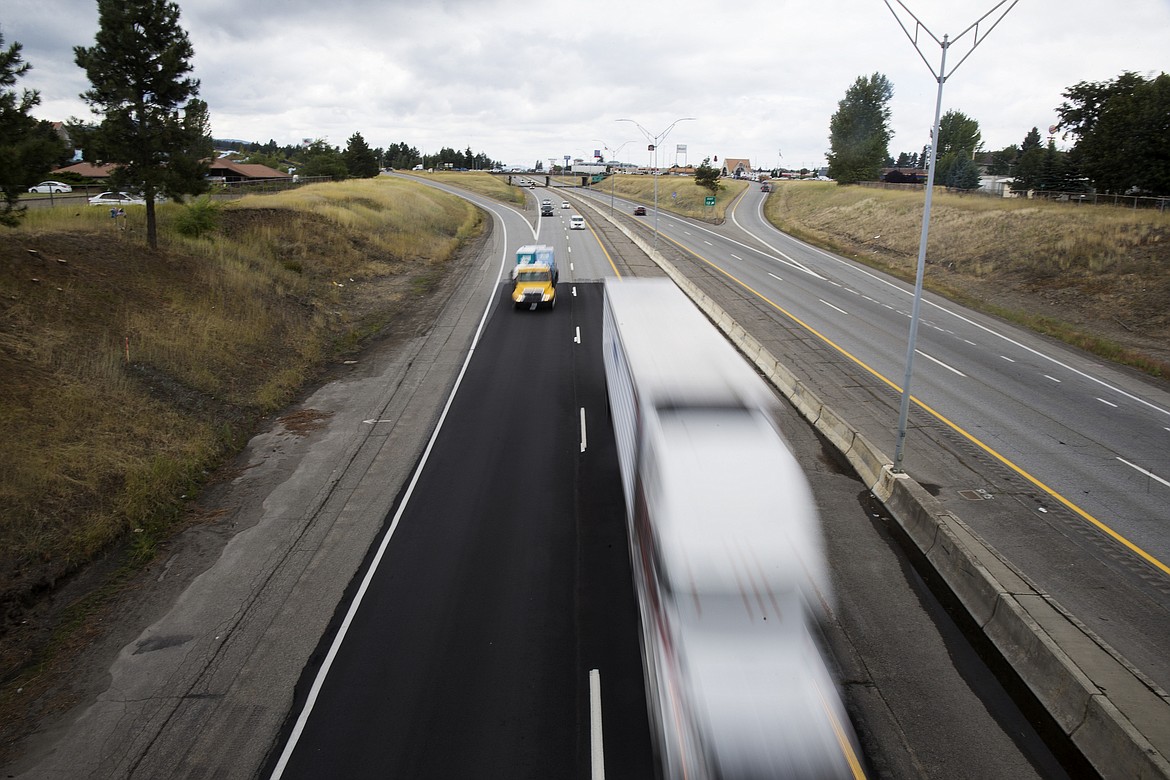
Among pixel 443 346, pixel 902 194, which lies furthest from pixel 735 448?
pixel 902 194

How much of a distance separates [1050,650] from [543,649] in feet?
21.9

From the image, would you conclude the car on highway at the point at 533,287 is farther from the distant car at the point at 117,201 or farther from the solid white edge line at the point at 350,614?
the distant car at the point at 117,201

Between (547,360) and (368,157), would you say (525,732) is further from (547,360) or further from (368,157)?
(368,157)

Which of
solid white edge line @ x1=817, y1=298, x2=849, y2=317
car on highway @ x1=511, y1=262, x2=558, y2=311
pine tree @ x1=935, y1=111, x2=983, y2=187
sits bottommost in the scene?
solid white edge line @ x1=817, y1=298, x2=849, y2=317

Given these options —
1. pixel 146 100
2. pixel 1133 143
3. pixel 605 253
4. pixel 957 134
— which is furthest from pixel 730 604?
pixel 957 134

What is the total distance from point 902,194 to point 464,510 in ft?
215

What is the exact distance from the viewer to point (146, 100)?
928 inches

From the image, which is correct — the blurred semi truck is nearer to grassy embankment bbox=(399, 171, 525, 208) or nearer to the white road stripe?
the white road stripe

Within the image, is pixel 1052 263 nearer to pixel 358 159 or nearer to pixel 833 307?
pixel 833 307

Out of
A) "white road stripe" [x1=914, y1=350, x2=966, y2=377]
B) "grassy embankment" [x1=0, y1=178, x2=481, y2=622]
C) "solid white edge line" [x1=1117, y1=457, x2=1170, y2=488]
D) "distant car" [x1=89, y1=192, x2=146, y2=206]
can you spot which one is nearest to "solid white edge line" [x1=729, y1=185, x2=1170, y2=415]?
"white road stripe" [x1=914, y1=350, x2=966, y2=377]

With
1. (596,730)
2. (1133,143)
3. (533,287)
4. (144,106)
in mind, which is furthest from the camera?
(1133,143)

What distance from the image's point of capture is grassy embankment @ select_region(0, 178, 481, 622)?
39.1ft

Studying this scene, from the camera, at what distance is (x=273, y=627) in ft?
32.1

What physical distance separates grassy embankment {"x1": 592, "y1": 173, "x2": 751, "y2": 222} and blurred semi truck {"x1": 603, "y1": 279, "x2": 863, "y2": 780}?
70.8m
